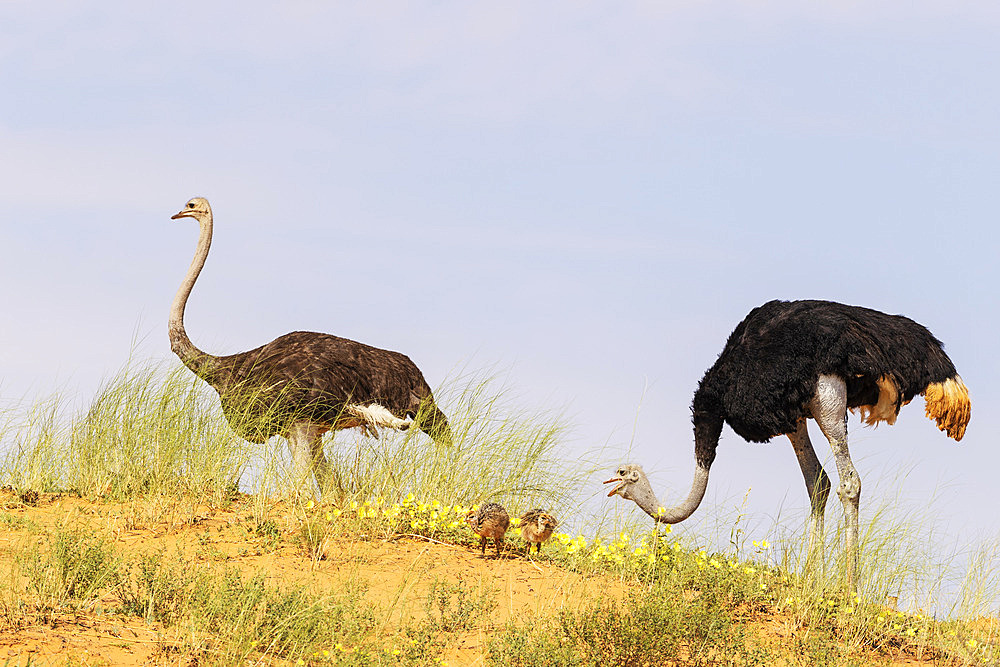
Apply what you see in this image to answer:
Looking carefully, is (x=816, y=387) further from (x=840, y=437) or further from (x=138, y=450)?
(x=138, y=450)

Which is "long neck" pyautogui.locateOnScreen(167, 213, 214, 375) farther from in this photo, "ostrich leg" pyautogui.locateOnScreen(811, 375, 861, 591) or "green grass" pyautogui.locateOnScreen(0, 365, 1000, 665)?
"ostrich leg" pyautogui.locateOnScreen(811, 375, 861, 591)

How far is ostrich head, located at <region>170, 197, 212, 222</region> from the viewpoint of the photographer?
1335 cm

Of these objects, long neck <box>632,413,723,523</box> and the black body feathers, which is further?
long neck <box>632,413,723,523</box>

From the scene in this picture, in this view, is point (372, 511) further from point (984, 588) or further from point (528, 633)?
point (984, 588)

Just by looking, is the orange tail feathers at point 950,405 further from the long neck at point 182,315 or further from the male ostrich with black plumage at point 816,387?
the long neck at point 182,315

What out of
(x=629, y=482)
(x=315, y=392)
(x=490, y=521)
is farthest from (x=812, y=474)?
(x=315, y=392)

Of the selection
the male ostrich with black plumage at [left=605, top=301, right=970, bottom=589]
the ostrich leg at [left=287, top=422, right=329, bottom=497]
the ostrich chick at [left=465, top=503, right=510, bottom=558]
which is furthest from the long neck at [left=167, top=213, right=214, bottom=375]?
the male ostrich with black plumage at [left=605, top=301, right=970, bottom=589]

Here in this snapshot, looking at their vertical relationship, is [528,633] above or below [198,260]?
below

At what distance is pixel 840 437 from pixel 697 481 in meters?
1.42

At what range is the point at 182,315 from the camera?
1279 cm

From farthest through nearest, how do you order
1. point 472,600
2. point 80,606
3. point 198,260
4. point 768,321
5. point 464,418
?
1. point 198,260
2. point 464,418
3. point 768,321
4. point 472,600
5. point 80,606

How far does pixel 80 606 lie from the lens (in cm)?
721

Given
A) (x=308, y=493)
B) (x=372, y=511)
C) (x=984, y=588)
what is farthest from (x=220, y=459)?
(x=984, y=588)

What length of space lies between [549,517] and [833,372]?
2727 millimetres
